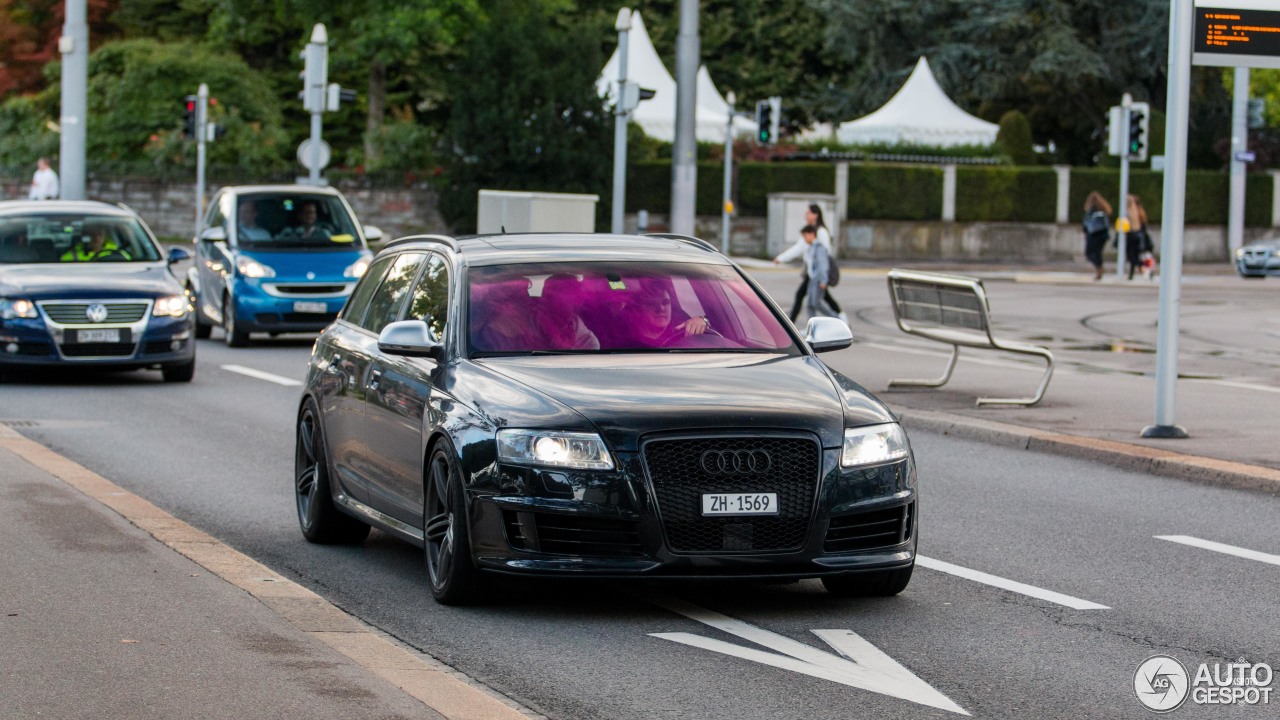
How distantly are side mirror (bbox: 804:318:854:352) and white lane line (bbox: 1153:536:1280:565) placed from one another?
2160 mm

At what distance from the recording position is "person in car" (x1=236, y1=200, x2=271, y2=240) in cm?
2305

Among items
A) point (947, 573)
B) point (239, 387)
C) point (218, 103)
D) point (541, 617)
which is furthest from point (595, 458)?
point (218, 103)

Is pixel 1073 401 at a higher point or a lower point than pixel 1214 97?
lower

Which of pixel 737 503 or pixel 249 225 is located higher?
pixel 249 225

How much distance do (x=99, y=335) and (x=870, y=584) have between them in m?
11.2

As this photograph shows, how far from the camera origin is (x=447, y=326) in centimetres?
854

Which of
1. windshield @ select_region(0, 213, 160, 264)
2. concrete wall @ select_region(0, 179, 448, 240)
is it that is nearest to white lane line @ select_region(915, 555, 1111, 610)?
windshield @ select_region(0, 213, 160, 264)

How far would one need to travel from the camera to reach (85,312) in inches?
701

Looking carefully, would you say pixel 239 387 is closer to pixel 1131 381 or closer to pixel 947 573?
pixel 1131 381

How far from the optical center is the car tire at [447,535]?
7.71 meters

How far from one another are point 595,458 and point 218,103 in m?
49.9

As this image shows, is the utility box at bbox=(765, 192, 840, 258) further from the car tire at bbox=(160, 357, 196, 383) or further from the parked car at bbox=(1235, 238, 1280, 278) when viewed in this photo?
the car tire at bbox=(160, 357, 196, 383)

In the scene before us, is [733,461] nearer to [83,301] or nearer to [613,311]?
[613,311]

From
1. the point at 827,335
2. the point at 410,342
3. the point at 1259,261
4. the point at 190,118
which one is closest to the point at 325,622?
the point at 410,342
